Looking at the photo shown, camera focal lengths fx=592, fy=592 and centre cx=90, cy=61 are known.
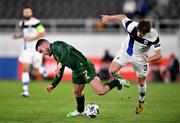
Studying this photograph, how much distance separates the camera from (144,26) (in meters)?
12.8

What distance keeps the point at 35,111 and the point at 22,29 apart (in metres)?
5.73

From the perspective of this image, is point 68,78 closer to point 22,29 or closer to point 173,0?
point 173,0

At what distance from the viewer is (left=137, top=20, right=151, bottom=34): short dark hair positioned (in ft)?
41.8

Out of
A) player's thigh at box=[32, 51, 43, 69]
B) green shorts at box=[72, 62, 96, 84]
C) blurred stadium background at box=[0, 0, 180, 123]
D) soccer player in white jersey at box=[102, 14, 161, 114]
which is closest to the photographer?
green shorts at box=[72, 62, 96, 84]

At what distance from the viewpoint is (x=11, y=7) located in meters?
30.8

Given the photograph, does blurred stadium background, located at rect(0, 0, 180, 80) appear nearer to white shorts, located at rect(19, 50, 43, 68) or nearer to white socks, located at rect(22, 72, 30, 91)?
white shorts, located at rect(19, 50, 43, 68)

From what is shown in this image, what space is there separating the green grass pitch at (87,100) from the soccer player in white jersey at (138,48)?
778 millimetres

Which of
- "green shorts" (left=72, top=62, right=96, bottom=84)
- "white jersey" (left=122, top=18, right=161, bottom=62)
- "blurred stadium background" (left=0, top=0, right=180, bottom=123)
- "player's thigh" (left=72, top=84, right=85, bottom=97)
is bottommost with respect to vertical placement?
"blurred stadium background" (left=0, top=0, right=180, bottom=123)

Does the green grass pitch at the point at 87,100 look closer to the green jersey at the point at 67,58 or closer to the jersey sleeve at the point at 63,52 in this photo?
the green jersey at the point at 67,58

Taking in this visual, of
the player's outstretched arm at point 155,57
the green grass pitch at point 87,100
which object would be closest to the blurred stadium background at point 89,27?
the green grass pitch at point 87,100

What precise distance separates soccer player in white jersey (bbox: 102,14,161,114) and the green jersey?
1.41 meters

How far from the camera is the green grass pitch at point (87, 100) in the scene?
41.1ft

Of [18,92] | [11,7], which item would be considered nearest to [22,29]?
[18,92]

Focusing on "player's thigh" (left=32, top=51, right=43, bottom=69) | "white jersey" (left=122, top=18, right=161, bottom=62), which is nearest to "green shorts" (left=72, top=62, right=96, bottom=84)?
"white jersey" (left=122, top=18, right=161, bottom=62)
